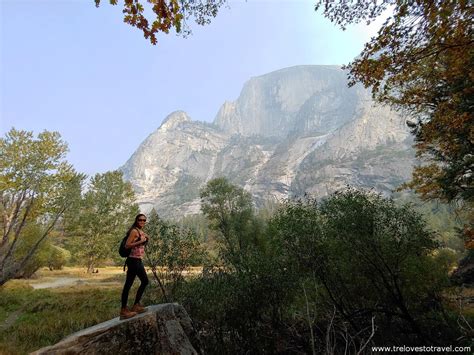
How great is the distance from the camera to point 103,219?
57031mm

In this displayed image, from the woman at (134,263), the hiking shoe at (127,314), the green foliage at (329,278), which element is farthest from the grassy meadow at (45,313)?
the woman at (134,263)

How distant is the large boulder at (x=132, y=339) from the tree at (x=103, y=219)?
45.2m

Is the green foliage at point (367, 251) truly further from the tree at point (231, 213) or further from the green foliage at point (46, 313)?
the tree at point (231, 213)

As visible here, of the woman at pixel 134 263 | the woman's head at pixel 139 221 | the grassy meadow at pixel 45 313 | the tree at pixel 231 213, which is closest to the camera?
the woman at pixel 134 263

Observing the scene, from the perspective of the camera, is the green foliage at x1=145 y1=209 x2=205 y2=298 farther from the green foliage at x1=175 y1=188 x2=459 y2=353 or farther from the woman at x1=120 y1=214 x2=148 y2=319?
the woman at x1=120 y1=214 x2=148 y2=319

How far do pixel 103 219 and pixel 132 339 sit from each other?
175 ft

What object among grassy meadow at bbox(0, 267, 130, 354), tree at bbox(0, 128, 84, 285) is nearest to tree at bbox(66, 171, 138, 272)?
grassy meadow at bbox(0, 267, 130, 354)

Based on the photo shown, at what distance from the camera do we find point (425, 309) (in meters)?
19.5

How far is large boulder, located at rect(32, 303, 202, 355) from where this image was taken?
8.49 meters

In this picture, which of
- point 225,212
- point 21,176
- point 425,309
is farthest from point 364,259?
point 225,212

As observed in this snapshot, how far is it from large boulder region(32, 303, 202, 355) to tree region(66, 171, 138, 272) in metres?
45.2

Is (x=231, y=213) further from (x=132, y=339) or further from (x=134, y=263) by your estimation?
(x=132, y=339)

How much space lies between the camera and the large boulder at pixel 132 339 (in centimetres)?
849

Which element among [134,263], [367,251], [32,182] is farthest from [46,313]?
[367,251]
